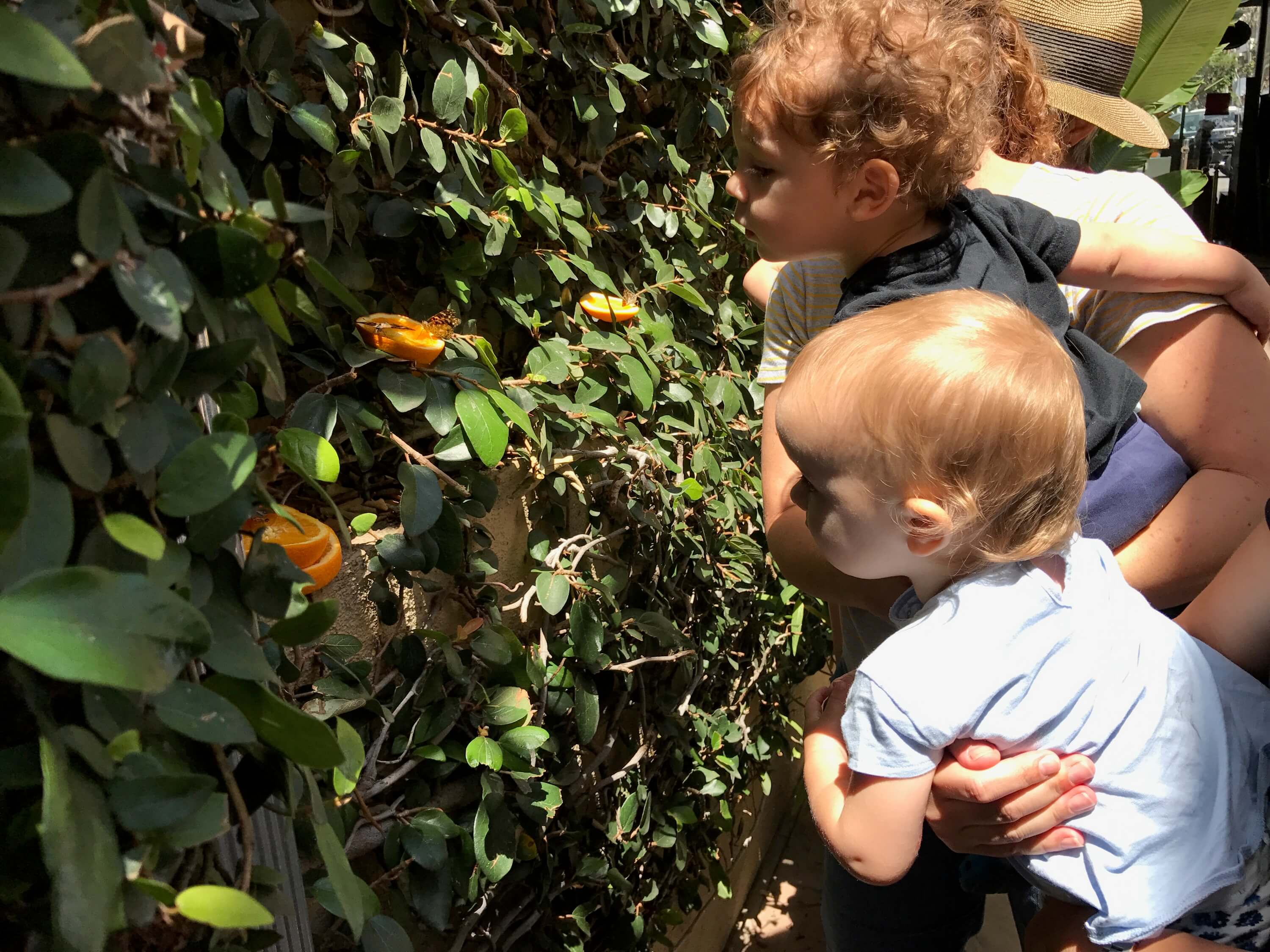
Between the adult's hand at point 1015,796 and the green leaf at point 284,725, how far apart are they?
66cm

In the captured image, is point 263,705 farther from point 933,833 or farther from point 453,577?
point 933,833

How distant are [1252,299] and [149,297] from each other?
1.23m

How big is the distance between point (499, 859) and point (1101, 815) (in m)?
0.73

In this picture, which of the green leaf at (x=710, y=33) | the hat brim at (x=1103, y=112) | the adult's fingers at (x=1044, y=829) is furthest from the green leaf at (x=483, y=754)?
the green leaf at (x=710, y=33)

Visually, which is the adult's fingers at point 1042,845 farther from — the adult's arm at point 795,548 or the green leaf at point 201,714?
the green leaf at point 201,714

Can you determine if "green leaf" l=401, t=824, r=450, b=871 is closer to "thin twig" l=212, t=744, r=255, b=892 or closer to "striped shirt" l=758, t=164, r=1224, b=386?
"thin twig" l=212, t=744, r=255, b=892

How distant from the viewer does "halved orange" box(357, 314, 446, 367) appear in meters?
1.16

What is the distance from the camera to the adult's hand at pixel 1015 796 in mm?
957

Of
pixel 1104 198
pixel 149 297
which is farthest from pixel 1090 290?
pixel 149 297

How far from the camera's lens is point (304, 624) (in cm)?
60

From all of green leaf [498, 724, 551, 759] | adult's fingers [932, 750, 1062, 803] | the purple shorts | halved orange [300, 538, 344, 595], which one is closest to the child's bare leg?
adult's fingers [932, 750, 1062, 803]

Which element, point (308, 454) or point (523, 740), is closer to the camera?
point (308, 454)

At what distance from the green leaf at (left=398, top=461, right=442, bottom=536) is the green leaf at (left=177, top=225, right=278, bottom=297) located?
566 mm

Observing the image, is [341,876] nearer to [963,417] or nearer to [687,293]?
[963,417]
